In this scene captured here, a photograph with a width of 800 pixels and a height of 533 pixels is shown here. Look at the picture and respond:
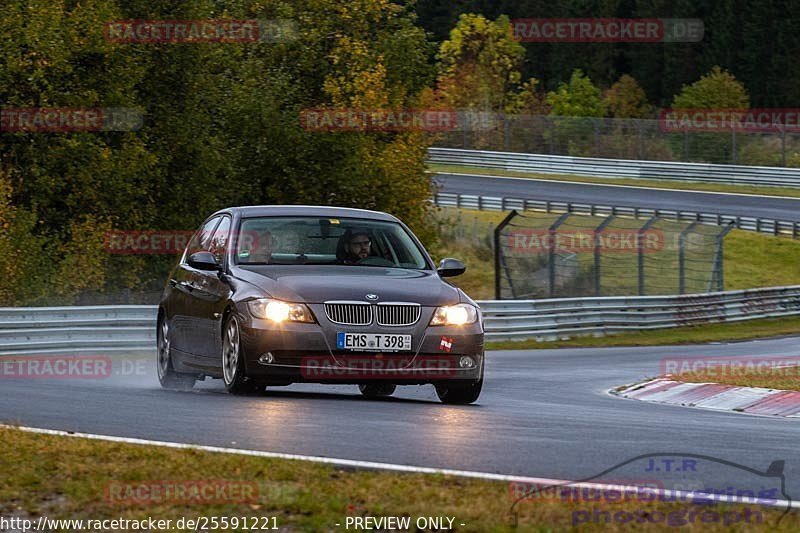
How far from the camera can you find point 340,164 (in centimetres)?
3909

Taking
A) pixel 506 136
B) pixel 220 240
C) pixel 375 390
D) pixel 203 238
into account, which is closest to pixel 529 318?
pixel 375 390

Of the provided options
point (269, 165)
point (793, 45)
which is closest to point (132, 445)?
point (269, 165)

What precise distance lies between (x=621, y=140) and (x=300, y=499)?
55793mm

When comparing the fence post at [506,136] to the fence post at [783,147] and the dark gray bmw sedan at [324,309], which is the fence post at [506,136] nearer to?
the fence post at [783,147]

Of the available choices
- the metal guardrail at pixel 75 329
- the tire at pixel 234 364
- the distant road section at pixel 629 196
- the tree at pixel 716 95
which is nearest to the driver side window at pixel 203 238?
the tire at pixel 234 364

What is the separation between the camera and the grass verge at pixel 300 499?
589 centimetres

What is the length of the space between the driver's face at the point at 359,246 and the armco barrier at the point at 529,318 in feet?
34.8

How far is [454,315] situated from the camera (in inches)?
452

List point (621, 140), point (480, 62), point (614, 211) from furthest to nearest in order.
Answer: point (480, 62), point (621, 140), point (614, 211)

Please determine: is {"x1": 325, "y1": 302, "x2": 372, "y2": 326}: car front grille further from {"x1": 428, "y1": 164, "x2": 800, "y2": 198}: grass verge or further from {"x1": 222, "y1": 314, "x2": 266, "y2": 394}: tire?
{"x1": 428, "y1": 164, "x2": 800, "y2": 198}: grass verge

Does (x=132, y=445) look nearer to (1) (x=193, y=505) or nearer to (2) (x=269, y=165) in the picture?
(1) (x=193, y=505)

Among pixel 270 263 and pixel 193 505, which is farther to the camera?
pixel 270 263

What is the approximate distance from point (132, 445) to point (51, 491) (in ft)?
4.47

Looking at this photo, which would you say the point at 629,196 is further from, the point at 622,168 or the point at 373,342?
the point at 373,342
